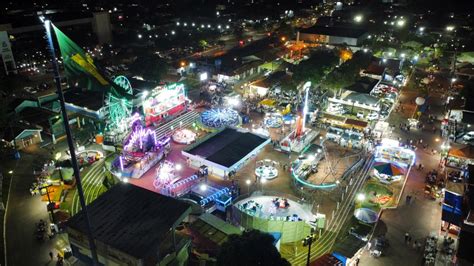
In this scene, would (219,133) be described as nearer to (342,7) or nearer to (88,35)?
(88,35)

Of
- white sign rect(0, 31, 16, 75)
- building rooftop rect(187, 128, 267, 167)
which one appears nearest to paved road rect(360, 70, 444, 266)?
building rooftop rect(187, 128, 267, 167)

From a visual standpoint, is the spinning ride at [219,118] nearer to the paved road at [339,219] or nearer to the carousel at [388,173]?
the paved road at [339,219]

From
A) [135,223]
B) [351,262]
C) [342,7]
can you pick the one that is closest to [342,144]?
[351,262]

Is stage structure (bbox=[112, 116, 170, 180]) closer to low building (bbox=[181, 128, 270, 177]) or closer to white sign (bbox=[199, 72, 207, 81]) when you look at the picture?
low building (bbox=[181, 128, 270, 177])

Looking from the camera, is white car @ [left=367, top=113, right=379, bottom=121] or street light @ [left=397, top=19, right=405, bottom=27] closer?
white car @ [left=367, top=113, right=379, bottom=121]

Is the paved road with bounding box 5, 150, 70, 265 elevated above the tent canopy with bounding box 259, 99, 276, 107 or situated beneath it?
situated beneath

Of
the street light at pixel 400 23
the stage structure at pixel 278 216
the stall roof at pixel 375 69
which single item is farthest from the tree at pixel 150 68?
the street light at pixel 400 23
